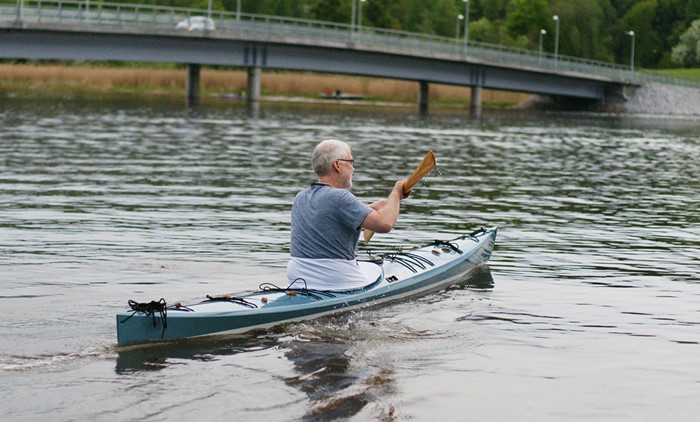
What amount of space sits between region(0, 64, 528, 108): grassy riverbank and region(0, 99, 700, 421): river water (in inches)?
1940

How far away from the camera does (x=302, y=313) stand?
10352mm

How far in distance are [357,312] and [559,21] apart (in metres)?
116

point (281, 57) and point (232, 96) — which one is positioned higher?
point (281, 57)

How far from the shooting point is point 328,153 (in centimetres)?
998

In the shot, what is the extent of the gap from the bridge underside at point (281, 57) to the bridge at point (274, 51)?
0.06 metres

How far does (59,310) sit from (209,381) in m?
2.79

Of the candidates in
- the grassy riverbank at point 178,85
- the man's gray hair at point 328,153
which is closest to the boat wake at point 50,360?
the man's gray hair at point 328,153

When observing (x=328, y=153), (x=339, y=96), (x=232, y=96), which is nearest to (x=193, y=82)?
(x=232, y=96)

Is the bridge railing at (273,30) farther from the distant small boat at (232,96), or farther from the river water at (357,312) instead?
the river water at (357,312)

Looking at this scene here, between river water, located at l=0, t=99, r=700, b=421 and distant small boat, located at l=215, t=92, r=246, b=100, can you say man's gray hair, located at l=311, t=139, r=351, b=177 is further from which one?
distant small boat, located at l=215, t=92, r=246, b=100

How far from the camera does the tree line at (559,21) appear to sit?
12088 cm

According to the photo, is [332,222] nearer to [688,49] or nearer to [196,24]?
[196,24]

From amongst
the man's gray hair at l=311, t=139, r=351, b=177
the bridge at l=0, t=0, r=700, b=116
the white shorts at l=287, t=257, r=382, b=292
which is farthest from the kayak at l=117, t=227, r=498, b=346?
the bridge at l=0, t=0, r=700, b=116

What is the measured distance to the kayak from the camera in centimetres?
938
